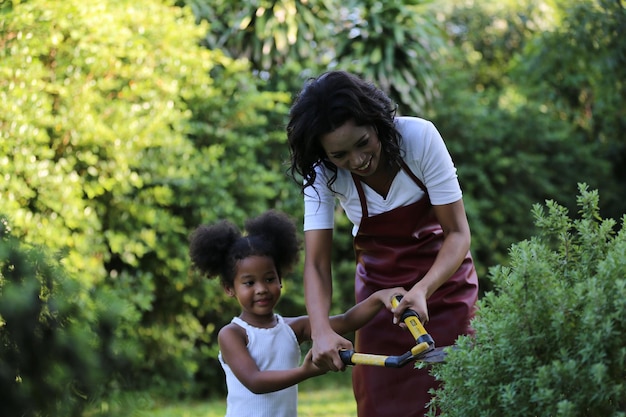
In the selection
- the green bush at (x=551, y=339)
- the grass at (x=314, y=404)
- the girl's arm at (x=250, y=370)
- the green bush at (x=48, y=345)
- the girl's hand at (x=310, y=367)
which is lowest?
the grass at (x=314, y=404)

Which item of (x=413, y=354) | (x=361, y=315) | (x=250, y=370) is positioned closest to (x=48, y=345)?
(x=413, y=354)

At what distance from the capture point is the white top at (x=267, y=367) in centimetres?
310

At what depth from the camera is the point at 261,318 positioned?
325 centimetres

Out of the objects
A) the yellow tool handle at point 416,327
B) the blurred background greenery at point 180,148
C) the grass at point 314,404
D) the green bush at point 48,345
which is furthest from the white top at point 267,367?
the grass at point 314,404

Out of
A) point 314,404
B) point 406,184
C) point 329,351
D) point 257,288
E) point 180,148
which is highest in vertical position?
point 406,184

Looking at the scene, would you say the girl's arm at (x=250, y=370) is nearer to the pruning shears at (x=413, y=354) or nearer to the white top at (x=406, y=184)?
the pruning shears at (x=413, y=354)

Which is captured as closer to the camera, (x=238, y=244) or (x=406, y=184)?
(x=406, y=184)

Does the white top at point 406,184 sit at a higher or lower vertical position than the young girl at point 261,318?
higher

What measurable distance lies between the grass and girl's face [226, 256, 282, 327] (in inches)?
100

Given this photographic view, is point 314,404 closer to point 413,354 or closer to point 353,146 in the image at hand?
point 353,146

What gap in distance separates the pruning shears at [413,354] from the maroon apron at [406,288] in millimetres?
480

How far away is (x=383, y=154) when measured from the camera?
2.94m

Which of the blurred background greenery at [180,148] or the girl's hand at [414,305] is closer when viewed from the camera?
the blurred background greenery at [180,148]

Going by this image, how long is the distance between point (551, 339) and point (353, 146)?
0.89 m
